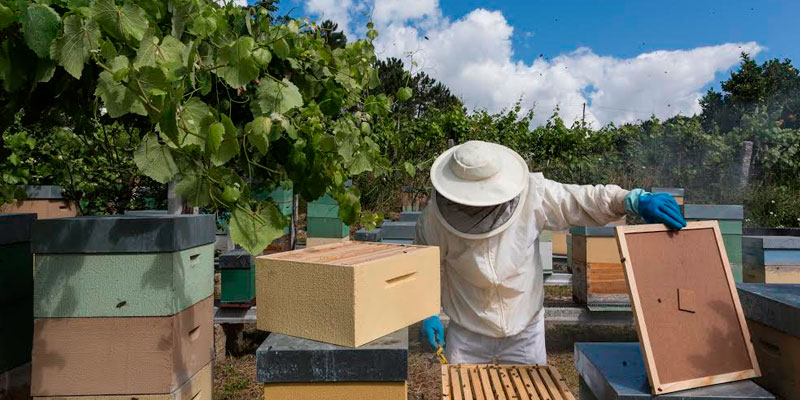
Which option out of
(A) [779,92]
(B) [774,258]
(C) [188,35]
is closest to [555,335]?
(B) [774,258]

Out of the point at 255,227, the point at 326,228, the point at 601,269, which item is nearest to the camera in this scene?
the point at 255,227

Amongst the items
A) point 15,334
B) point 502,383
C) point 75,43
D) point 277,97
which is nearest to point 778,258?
point 502,383

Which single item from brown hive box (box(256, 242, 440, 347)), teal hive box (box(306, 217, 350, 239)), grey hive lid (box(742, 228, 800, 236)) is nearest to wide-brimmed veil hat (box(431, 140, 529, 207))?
brown hive box (box(256, 242, 440, 347))

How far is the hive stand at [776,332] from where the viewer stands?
132 cm

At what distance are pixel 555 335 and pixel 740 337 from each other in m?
3.93

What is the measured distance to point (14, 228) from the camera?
2.19m

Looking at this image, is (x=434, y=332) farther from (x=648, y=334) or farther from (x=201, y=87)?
(x=201, y=87)

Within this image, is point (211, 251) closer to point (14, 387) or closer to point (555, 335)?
point (14, 387)

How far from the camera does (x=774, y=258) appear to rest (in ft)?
13.2

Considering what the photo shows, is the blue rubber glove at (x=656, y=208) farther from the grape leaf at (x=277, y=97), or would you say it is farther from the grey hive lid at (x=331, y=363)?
the grape leaf at (x=277, y=97)

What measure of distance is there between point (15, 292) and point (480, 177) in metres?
2.02

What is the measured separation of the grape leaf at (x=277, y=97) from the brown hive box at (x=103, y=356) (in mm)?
1047

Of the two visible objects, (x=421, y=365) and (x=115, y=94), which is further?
(x=421, y=365)

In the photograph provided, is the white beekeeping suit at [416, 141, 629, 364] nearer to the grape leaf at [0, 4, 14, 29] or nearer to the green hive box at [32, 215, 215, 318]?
the green hive box at [32, 215, 215, 318]
